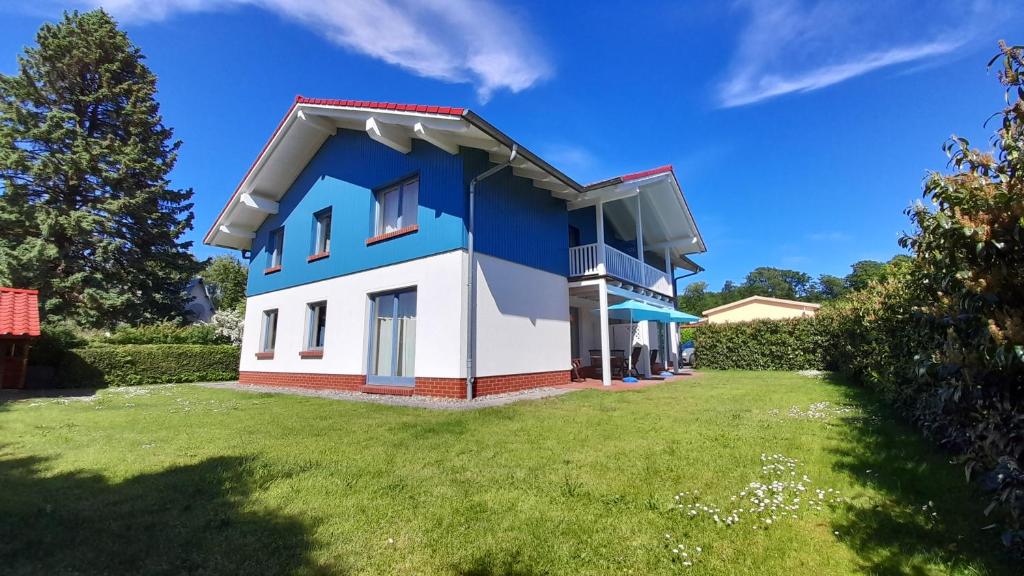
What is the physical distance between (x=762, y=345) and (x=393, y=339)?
14.0 meters

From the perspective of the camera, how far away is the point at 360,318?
34.5ft

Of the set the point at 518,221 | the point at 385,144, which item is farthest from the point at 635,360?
the point at 385,144

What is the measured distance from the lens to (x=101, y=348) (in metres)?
12.7

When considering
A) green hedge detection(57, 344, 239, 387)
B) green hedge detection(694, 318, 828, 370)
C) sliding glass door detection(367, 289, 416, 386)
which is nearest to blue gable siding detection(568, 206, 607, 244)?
sliding glass door detection(367, 289, 416, 386)

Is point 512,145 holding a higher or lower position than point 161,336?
higher

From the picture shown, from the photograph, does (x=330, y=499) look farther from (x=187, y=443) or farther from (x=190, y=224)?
(x=190, y=224)

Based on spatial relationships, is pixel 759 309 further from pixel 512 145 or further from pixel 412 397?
pixel 412 397

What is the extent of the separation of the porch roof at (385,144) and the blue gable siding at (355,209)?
410mm

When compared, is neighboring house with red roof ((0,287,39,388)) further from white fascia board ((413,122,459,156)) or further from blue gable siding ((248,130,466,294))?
white fascia board ((413,122,459,156))

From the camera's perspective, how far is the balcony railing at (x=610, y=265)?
12016 mm

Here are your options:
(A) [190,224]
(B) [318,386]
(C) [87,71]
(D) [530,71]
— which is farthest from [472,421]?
(C) [87,71]

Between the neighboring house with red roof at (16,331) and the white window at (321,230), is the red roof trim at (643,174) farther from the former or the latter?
the neighboring house with red roof at (16,331)

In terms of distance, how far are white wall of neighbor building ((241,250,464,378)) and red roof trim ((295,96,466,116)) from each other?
2698 mm

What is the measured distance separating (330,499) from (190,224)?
24.0 meters
